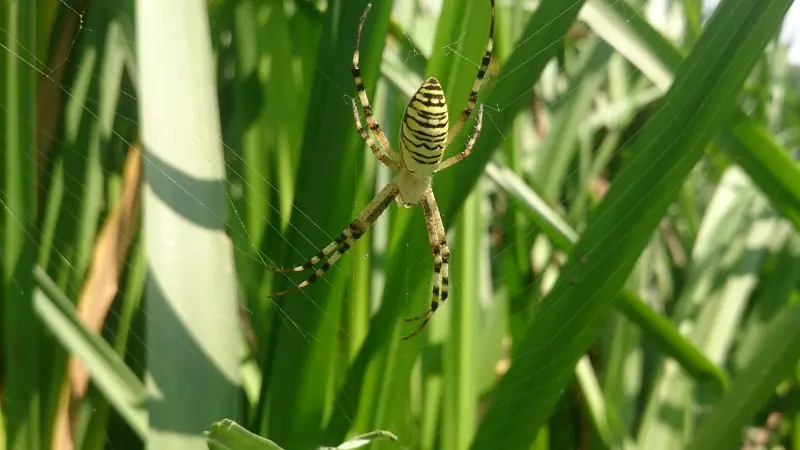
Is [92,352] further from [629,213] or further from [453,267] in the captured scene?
[629,213]

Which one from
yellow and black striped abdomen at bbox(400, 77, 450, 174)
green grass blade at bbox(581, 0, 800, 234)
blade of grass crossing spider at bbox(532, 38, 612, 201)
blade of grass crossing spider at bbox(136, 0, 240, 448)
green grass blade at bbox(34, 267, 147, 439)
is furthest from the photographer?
blade of grass crossing spider at bbox(532, 38, 612, 201)

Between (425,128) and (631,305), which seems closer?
(425,128)

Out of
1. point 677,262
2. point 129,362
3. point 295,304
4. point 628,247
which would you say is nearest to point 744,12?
point 628,247

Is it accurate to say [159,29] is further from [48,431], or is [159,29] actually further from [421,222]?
[48,431]

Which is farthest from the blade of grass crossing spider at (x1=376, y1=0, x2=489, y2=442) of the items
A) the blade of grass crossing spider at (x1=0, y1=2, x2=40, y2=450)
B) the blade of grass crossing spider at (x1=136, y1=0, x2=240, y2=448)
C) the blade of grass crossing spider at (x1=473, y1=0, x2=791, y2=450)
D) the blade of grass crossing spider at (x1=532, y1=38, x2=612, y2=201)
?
the blade of grass crossing spider at (x1=0, y1=2, x2=40, y2=450)

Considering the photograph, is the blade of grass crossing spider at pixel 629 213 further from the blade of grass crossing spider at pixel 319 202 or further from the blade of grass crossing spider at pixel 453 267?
the blade of grass crossing spider at pixel 319 202

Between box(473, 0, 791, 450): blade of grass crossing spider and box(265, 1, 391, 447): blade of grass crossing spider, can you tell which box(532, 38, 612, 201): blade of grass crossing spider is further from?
box(265, 1, 391, 447): blade of grass crossing spider

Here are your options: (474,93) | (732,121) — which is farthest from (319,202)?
(732,121)
